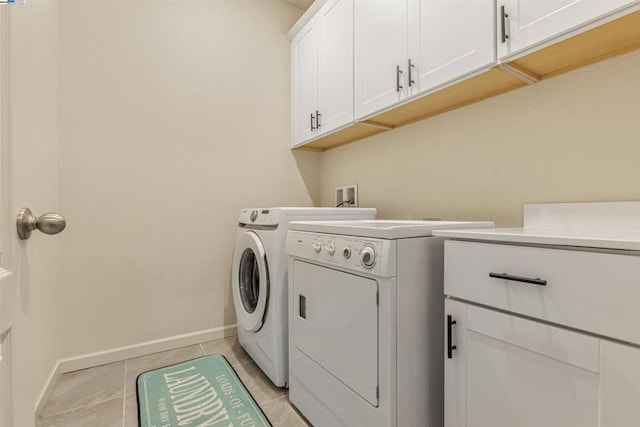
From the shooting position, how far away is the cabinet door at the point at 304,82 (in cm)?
226

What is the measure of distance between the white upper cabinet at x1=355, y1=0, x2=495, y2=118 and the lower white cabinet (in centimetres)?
95

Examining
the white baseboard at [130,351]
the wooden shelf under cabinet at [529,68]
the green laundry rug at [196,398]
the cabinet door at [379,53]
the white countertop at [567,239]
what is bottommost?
the green laundry rug at [196,398]

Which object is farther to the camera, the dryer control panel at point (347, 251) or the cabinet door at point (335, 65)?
the cabinet door at point (335, 65)

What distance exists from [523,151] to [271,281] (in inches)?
52.4

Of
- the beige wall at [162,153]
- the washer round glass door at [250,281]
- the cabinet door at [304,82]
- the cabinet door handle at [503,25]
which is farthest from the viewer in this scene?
the cabinet door at [304,82]

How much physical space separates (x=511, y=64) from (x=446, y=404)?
122 cm

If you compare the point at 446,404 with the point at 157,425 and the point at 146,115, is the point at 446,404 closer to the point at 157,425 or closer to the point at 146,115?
the point at 157,425

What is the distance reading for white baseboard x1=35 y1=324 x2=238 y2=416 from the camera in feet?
5.82

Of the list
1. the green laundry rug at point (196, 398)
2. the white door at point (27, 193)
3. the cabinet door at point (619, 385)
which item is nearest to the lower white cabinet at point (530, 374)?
the cabinet door at point (619, 385)

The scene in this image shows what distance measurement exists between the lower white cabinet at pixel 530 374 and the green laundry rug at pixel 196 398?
942 millimetres

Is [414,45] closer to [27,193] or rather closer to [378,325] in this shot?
[378,325]

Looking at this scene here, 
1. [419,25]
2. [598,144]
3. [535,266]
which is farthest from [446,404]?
[419,25]

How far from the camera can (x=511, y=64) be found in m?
1.14

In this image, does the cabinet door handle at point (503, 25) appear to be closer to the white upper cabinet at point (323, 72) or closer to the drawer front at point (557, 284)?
the drawer front at point (557, 284)
